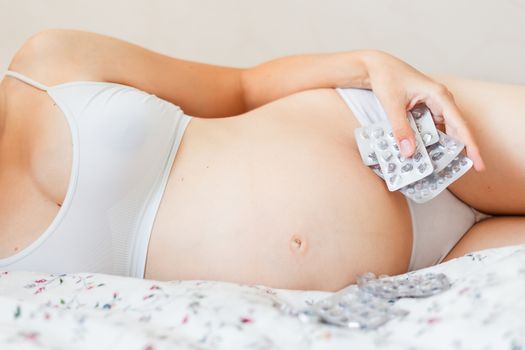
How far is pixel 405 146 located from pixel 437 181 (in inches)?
2.4

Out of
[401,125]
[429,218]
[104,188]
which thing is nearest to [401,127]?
[401,125]

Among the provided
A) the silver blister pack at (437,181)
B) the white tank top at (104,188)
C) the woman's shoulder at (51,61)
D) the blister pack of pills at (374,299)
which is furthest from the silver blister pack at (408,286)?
the woman's shoulder at (51,61)

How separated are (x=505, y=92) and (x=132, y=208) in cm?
50

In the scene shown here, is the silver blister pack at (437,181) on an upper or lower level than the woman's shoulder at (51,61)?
lower

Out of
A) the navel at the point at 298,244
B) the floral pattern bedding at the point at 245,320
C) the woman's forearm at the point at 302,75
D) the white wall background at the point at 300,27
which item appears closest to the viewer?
the floral pattern bedding at the point at 245,320

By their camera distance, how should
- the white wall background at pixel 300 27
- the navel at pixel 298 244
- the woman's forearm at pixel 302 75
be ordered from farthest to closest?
the white wall background at pixel 300 27
the woman's forearm at pixel 302 75
the navel at pixel 298 244

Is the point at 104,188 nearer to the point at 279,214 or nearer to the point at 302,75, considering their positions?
the point at 279,214

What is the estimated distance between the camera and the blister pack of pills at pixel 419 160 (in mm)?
813

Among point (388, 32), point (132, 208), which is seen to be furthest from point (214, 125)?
point (388, 32)

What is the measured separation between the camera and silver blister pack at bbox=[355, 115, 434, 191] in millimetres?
810

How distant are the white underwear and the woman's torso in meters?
0.02

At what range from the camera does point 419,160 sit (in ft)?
2.67

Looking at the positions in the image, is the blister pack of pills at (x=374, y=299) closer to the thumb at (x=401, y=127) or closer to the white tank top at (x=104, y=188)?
the thumb at (x=401, y=127)

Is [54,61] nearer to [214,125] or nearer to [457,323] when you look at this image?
[214,125]
